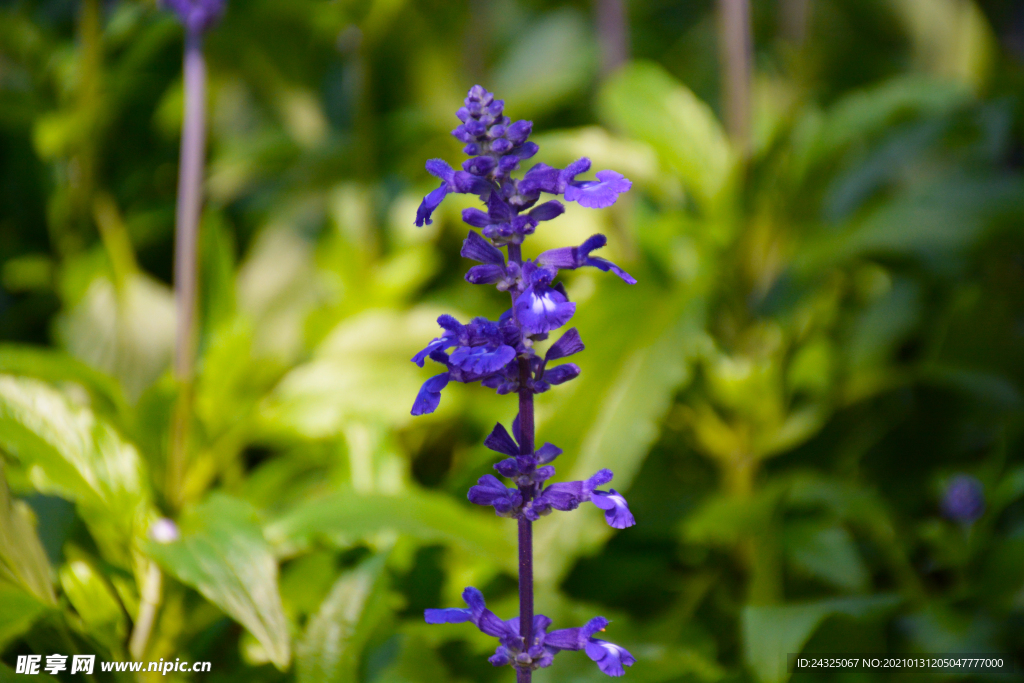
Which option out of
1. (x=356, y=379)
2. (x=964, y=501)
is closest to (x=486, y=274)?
(x=356, y=379)

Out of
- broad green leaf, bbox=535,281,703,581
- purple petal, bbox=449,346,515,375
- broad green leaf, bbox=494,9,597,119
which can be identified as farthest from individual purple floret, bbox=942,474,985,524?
broad green leaf, bbox=494,9,597,119

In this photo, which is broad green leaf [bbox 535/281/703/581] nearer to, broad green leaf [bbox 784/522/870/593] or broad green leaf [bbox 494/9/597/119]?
broad green leaf [bbox 784/522/870/593]

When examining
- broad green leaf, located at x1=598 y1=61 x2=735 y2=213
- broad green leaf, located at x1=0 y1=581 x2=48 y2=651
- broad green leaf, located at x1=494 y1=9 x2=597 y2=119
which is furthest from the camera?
broad green leaf, located at x1=494 y1=9 x2=597 y2=119

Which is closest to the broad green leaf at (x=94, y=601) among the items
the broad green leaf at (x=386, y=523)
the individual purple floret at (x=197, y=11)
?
the broad green leaf at (x=386, y=523)

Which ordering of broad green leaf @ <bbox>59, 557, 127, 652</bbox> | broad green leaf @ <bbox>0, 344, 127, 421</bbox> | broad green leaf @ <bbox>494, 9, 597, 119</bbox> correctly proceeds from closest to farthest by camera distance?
broad green leaf @ <bbox>59, 557, 127, 652</bbox>, broad green leaf @ <bbox>0, 344, 127, 421</bbox>, broad green leaf @ <bbox>494, 9, 597, 119</bbox>

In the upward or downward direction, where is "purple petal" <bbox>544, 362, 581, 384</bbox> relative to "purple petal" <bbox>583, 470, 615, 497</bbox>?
upward

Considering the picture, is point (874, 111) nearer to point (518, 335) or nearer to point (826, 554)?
point (826, 554)
